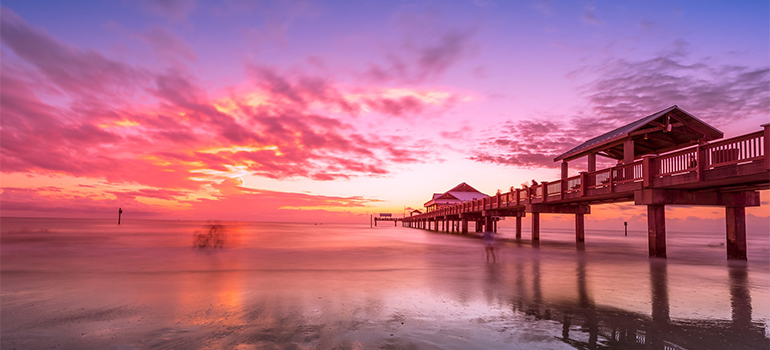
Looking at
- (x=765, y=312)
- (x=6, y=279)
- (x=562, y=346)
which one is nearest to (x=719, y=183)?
(x=765, y=312)

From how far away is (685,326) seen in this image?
529 cm

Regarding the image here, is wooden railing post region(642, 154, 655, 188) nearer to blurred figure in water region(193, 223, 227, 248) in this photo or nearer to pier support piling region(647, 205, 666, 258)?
pier support piling region(647, 205, 666, 258)

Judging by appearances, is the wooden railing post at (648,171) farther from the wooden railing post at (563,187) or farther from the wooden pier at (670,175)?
the wooden railing post at (563,187)

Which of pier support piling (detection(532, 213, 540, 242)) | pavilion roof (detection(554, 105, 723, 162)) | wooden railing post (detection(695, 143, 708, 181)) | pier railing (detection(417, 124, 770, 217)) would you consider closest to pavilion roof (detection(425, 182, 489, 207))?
pier support piling (detection(532, 213, 540, 242))

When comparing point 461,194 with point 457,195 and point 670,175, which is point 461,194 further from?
point 670,175

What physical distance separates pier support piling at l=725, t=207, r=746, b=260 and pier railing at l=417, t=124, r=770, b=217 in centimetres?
354

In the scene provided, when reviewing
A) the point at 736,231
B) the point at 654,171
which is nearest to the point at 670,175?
the point at 654,171

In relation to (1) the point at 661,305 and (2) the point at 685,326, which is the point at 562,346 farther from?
(1) the point at 661,305

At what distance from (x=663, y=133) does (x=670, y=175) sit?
668cm

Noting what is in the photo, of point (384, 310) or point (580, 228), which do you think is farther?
point (580, 228)

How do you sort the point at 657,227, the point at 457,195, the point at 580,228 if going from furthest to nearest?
the point at 457,195
the point at 580,228
the point at 657,227

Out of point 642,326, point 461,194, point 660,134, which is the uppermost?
point 660,134

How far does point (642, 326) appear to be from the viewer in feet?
17.4

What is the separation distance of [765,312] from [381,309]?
646cm
